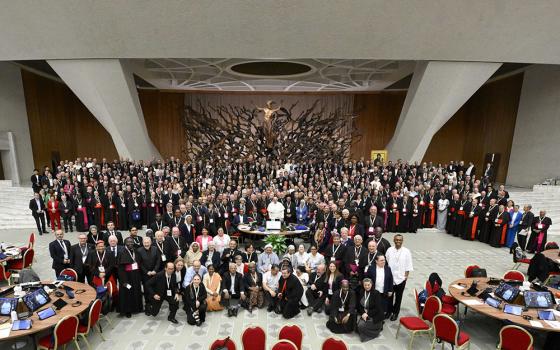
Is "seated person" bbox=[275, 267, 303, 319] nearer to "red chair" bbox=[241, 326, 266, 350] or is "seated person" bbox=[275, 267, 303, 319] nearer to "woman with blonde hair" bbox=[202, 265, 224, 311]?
"woman with blonde hair" bbox=[202, 265, 224, 311]

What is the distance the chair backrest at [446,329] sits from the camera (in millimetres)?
4297

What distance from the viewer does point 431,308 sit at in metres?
5.00

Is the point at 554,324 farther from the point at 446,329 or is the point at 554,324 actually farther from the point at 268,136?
the point at 268,136

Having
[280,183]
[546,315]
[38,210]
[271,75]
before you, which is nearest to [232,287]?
[546,315]

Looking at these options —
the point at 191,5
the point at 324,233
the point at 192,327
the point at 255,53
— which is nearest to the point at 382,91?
the point at 255,53

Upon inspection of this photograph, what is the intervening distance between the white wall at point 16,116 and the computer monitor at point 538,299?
2393 cm

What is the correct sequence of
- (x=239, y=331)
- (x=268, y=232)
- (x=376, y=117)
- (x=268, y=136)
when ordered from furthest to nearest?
(x=376, y=117) → (x=268, y=136) → (x=268, y=232) → (x=239, y=331)

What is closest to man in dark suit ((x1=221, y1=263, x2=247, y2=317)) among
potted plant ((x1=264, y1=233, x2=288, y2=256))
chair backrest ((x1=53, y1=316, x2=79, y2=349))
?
potted plant ((x1=264, y1=233, x2=288, y2=256))

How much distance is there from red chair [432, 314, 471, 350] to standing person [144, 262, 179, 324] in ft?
14.1

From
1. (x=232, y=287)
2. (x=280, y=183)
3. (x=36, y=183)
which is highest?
(x=280, y=183)

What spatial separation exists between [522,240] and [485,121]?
17.0 metres

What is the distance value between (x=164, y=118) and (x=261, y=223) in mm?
20476

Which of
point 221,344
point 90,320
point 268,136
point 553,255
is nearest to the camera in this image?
point 221,344

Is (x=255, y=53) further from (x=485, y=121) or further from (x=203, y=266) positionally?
(x=485, y=121)
